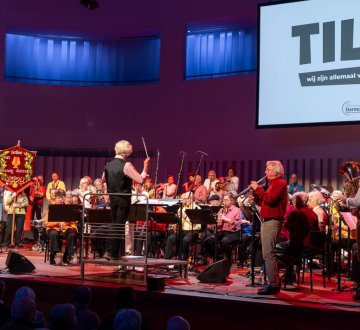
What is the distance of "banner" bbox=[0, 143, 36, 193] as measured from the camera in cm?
1290

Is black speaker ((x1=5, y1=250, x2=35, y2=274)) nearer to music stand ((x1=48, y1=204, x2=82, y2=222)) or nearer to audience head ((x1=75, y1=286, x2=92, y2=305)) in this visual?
music stand ((x1=48, y1=204, x2=82, y2=222))

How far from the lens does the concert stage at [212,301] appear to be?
600 cm

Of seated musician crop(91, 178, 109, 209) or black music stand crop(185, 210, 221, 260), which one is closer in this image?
black music stand crop(185, 210, 221, 260)

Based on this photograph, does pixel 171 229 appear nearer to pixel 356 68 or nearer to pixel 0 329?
pixel 356 68

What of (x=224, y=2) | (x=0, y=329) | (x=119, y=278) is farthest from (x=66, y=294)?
(x=224, y=2)

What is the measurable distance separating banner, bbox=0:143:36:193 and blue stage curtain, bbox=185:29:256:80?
205 inches

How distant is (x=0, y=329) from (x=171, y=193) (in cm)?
943

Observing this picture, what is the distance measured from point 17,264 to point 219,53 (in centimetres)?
966

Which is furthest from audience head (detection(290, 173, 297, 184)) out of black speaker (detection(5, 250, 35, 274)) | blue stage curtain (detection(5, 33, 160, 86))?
black speaker (detection(5, 250, 35, 274))

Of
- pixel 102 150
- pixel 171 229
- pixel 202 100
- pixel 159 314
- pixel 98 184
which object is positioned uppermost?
pixel 202 100

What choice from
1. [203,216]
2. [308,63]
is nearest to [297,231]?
[203,216]

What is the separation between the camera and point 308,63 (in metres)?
12.8

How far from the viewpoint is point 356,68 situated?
40.1 ft

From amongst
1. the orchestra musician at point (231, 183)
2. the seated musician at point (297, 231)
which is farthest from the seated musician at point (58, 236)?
the seated musician at point (297, 231)
